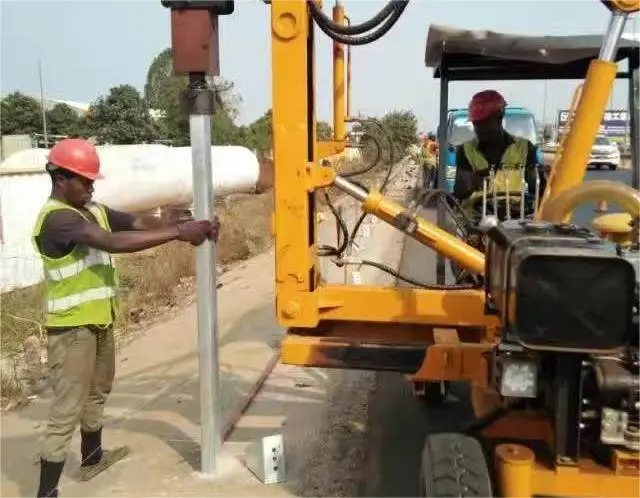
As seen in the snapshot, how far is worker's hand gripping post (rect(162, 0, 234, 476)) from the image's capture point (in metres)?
3.89

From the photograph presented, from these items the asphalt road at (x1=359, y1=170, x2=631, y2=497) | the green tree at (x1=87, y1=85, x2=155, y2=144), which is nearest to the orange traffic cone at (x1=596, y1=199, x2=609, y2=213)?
the asphalt road at (x1=359, y1=170, x2=631, y2=497)

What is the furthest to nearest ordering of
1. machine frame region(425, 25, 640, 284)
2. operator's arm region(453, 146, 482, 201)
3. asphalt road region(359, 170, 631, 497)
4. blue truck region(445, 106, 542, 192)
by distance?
blue truck region(445, 106, 542, 192) < operator's arm region(453, 146, 482, 201) < machine frame region(425, 25, 640, 284) < asphalt road region(359, 170, 631, 497)

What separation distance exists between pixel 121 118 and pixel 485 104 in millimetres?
34495

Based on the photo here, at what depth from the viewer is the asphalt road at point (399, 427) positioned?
4.39 metres

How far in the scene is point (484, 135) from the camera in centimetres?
525

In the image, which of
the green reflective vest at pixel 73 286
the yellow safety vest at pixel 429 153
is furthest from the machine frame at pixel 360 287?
the yellow safety vest at pixel 429 153

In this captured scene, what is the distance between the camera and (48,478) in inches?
155

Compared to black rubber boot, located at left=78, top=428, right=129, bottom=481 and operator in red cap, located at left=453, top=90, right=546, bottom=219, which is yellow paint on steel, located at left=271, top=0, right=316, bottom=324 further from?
operator in red cap, located at left=453, top=90, right=546, bottom=219

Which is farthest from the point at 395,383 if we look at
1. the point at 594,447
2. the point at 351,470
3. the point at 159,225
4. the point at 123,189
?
the point at 123,189

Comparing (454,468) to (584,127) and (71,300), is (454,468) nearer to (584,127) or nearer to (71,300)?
(584,127)

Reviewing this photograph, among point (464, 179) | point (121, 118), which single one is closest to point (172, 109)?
point (121, 118)

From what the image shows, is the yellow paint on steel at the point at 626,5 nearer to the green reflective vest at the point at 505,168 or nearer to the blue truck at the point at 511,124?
the green reflective vest at the point at 505,168

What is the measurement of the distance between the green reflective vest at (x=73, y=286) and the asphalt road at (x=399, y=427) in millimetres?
1839

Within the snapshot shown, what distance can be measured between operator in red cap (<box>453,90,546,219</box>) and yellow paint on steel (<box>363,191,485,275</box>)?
143 cm
